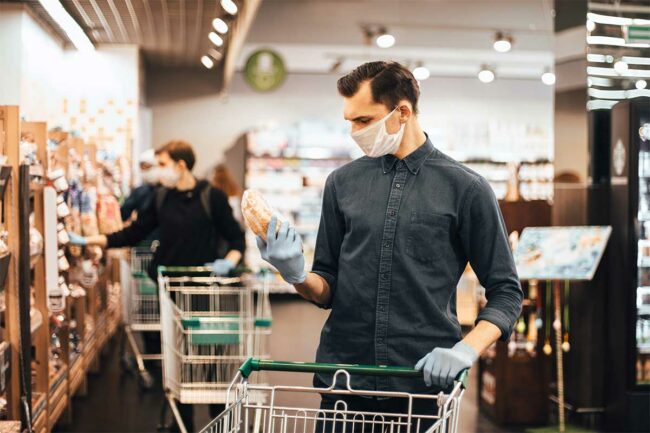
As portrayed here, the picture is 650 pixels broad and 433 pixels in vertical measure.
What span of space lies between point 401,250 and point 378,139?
314mm

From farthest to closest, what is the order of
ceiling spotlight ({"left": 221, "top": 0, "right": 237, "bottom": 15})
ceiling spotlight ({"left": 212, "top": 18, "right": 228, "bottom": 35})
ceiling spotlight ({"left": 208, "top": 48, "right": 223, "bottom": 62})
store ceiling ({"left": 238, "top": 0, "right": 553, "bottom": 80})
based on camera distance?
store ceiling ({"left": 238, "top": 0, "right": 553, "bottom": 80}) → ceiling spotlight ({"left": 208, "top": 48, "right": 223, "bottom": 62}) → ceiling spotlight ({"left": 212, "top": 18, "right": 228, "bottom": 35}) → ceiling spotlight ({"left": 221, "top": 0, "right": 237, "bottom": 15})

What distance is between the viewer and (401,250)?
247 cm

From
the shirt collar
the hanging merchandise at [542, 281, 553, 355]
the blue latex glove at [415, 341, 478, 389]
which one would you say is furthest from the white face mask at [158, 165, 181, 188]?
the blue latex glove at [415, 341, 478, 389]

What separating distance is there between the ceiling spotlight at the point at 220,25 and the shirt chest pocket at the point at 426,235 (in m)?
6.68

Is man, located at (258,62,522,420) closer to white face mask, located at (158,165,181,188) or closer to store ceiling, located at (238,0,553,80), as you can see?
white face mask, located at (158,165,181,188)

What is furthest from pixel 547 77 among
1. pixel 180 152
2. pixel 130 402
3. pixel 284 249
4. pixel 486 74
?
pixel 284 249

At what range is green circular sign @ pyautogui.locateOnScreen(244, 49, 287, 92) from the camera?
43.0 ft

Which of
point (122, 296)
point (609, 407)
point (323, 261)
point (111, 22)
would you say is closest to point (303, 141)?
point (122, 296)

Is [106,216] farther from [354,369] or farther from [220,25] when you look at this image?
[354,369]

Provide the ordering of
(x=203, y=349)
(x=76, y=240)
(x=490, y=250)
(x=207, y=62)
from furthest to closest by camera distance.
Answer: (x=207, y=62) < (x=76, y=240) < (x=203, y=349) < (x=490, y=250)

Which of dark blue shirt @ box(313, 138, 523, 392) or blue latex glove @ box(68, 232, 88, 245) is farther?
blue latex glove @ box(68, 232, 88, 245)

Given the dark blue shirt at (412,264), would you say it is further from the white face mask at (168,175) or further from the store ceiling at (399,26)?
the store ceiling at (399,26)

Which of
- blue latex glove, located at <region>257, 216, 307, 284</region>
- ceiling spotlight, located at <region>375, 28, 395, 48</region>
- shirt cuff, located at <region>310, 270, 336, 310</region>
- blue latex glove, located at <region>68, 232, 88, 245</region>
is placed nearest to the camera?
blue latex glove, located at <region>257, 216, 307, 284</region>

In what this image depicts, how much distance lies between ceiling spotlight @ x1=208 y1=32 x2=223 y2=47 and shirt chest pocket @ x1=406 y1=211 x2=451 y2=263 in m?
8.10
